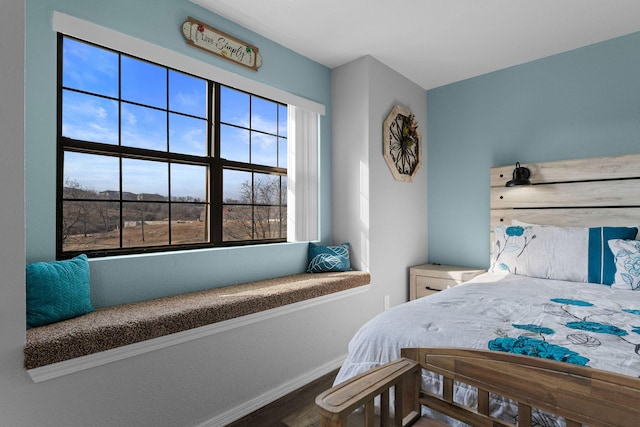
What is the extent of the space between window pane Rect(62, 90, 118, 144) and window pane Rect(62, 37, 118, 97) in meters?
0.06

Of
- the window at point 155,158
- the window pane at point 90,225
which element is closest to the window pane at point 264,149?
the window at point 155,158

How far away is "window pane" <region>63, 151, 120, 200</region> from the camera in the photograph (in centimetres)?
183

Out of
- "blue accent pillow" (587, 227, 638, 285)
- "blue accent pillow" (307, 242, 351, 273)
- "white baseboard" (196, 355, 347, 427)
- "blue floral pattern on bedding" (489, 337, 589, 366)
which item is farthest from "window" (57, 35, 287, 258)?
"blue accent pillow" (587, 227, 638, 285)

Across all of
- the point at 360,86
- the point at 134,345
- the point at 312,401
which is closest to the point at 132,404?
the point at 134,345

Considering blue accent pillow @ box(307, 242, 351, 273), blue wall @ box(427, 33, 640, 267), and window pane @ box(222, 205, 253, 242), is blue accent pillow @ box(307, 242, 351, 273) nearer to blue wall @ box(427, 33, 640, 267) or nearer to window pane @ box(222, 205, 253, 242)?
window pane @ box(222, 205, 253, 242)

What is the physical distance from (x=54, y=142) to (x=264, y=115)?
4.93 ft

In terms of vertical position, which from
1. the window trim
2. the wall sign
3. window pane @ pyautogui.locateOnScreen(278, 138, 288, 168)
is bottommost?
window pane @ pyautogui.locateOnScreen(278, 138, 288, 168)

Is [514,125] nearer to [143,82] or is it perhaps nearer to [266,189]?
[266,189]

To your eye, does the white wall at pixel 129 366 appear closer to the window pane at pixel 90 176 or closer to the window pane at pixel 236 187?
the window pane at pixel 90 176

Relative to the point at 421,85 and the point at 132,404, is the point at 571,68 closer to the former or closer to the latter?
the point at 421,85

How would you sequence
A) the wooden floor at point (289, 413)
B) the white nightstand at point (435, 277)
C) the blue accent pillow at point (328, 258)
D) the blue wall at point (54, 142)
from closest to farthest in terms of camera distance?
the blue wall at point (54, 142) < the wooden floor at point (289, 413) < the blue accent pillow at point (328, 258) < the white nightstand at point (435, 277)

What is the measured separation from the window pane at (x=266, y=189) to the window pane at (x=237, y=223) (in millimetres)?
149

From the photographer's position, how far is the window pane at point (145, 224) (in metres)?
2.05

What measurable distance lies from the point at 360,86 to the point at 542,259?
209 cm
